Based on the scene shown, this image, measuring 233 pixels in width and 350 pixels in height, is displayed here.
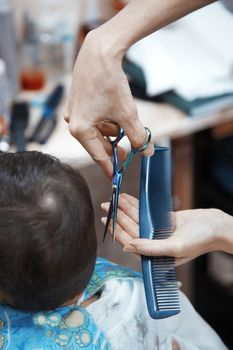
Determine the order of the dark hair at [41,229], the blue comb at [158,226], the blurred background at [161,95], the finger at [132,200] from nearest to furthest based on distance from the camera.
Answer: the dark hair at [41,229], the blue comb at [158,226], the finger at [132,200], the blurred background at [161,95]

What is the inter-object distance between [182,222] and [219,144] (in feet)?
2.56

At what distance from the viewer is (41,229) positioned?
82 centimetres

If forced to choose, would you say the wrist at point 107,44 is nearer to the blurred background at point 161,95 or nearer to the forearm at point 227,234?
the forearm at point 227,234

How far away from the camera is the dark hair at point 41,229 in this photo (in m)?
0.82

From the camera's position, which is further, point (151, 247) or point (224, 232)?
point (224, 232)

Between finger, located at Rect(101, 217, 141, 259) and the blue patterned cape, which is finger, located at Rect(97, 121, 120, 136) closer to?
finger, located at Rect(101, 217, 141, 259)

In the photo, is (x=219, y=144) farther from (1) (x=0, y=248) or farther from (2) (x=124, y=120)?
(1) (x=0, y=248)

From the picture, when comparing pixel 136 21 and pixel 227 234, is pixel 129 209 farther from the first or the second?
pixel 136 21

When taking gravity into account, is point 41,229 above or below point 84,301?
above

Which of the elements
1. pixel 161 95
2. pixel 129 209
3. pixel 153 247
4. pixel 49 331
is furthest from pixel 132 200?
pixel 161 95

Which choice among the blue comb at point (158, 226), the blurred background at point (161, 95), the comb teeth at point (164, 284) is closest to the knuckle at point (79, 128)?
the blue comb at point (158, 226)

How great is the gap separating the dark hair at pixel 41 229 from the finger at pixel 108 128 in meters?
0.17

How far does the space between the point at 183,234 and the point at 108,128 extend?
22 cm

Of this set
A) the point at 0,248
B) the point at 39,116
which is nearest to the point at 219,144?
the point at 39,116
